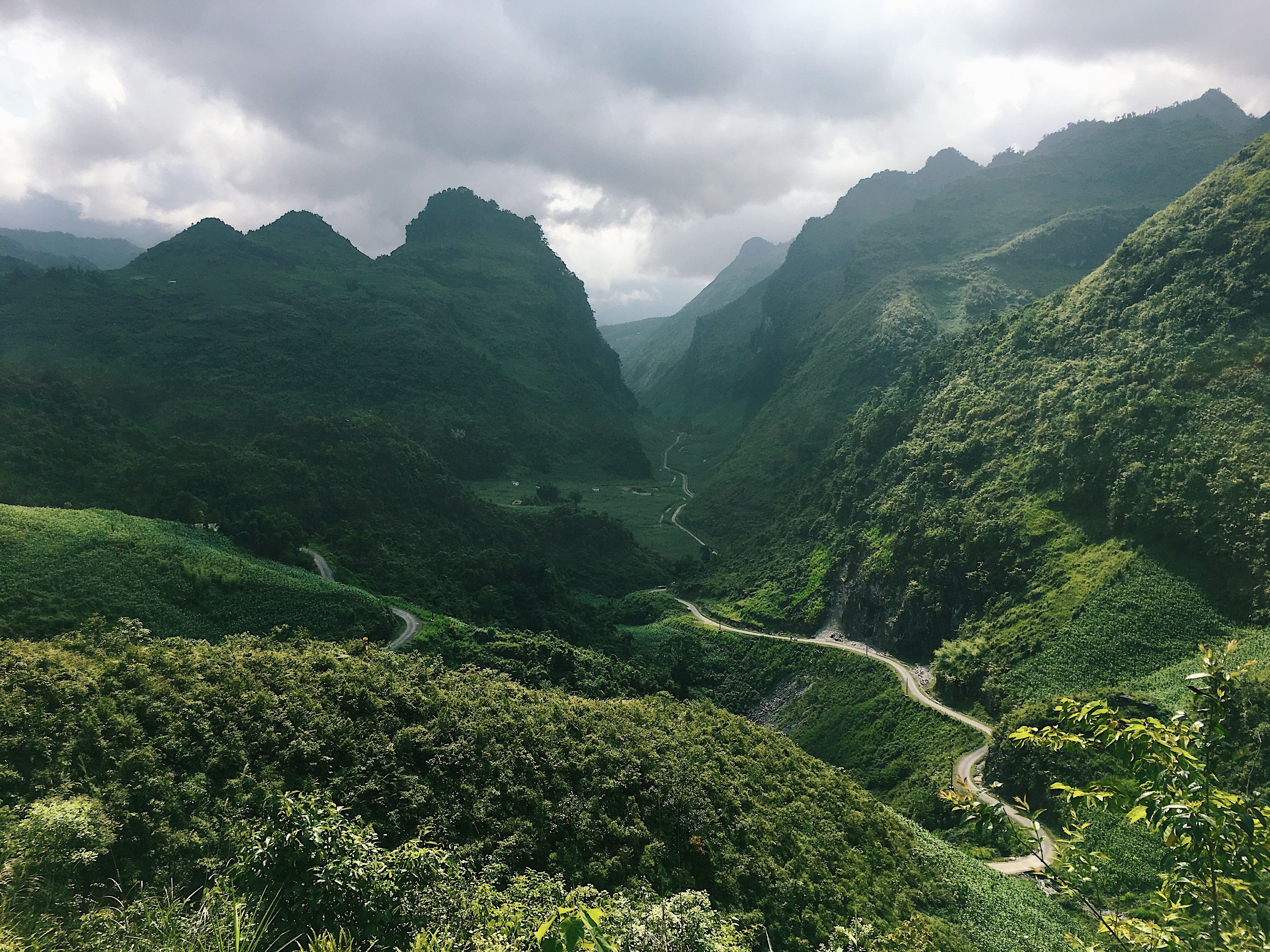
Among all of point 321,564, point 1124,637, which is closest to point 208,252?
point 321,564

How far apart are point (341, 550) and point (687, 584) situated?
5078 centimetres

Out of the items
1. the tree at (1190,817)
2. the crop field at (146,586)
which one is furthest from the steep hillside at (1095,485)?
the crop field at (146,586)

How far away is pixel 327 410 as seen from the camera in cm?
10500

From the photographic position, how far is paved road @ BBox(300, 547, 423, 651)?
123ft

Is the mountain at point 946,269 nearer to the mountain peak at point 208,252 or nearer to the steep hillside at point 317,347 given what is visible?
the steep hillside at point 317,347

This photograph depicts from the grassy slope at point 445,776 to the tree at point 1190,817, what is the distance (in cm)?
1480

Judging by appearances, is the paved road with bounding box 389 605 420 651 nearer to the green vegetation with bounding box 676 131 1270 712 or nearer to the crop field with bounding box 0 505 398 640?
the crop field with bounding box 0 505 398 640

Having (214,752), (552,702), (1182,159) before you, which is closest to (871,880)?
(552,702)

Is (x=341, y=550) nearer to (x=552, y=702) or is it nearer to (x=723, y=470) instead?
(x=552, y=702)

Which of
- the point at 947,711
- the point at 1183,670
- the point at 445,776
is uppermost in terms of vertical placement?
the point at 1183,670

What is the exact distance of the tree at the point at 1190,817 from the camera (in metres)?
5.53

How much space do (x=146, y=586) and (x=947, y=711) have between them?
54.5 meters

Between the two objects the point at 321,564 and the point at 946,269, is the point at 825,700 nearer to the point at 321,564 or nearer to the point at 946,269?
the point at 321,564

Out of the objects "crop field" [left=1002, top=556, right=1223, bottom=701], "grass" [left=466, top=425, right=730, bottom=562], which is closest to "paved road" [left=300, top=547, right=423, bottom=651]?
"crop field" [left=1002, top=556, right=1223, bottom=701]
